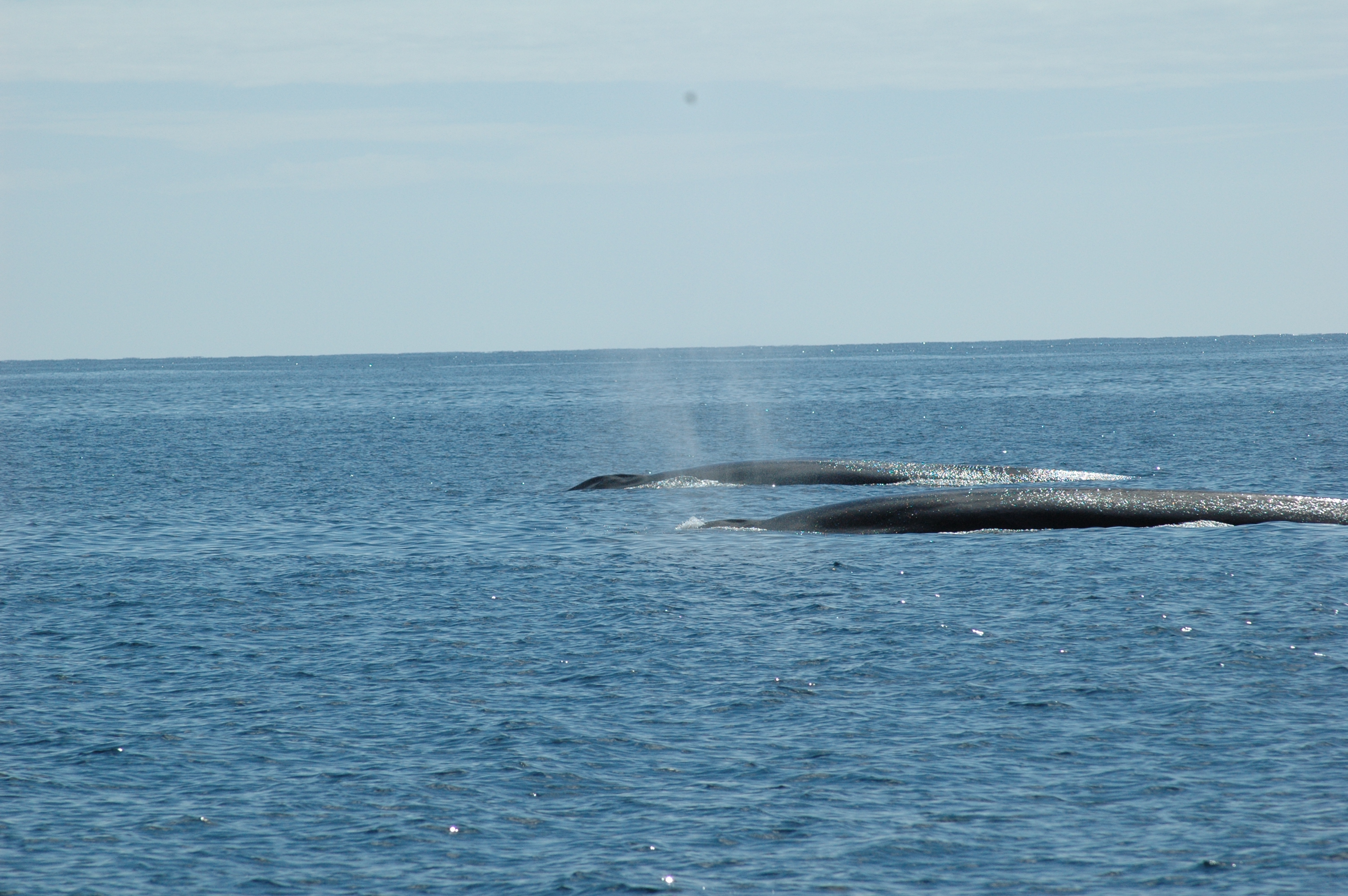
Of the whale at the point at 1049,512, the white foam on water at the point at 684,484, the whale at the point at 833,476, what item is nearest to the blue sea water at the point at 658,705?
the whale at the point at 1049,512

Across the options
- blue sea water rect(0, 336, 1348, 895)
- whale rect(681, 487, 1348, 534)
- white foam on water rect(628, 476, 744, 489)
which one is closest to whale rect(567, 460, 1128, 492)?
white foam on water rect(628, 476, 744, 489)

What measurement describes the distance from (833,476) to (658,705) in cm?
2858

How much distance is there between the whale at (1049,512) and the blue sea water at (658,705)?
1016 mm

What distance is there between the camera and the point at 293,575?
97.8 feet

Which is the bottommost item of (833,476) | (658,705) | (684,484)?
(658,705)

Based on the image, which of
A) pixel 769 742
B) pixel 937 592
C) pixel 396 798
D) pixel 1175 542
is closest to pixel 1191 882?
pixel 769 742

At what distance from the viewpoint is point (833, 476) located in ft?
151

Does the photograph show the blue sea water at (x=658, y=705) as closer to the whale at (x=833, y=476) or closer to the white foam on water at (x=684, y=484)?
the white foam on water at (x=684, y=484)

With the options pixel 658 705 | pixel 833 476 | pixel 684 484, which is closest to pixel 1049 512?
pixel 833 476

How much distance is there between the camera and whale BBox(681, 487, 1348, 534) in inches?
1316

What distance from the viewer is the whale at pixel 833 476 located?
45844 mm

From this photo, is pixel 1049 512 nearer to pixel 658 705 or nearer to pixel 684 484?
pixel 684 484

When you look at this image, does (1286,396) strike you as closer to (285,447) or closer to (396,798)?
(285,447)

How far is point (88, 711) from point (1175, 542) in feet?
75.4
